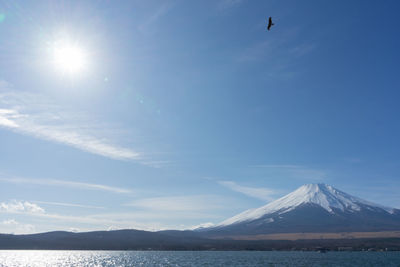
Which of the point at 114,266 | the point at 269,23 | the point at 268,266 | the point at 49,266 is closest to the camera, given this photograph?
the point at 269,23

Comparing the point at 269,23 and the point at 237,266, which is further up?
the point at 269,23

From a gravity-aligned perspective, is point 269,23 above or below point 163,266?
above

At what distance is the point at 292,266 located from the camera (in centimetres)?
10681

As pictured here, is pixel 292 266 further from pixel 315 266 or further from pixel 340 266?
pixel 340 266

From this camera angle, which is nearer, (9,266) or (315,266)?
(315,266)

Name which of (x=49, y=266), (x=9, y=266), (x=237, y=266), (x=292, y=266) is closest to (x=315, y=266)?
(x=292, y=266)

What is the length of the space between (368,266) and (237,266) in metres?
41.9

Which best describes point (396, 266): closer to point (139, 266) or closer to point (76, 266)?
point (139, 266)

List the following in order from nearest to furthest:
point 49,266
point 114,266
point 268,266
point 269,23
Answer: point 269,23 < point 268,266 < point 114,266 < point 49,266

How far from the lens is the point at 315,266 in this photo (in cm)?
10644

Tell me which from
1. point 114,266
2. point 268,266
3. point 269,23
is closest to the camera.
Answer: point 269,23

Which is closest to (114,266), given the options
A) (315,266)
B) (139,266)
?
(139,266)

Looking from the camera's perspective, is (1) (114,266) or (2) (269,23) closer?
(2) (269,23)

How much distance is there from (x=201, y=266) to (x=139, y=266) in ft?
68.7
